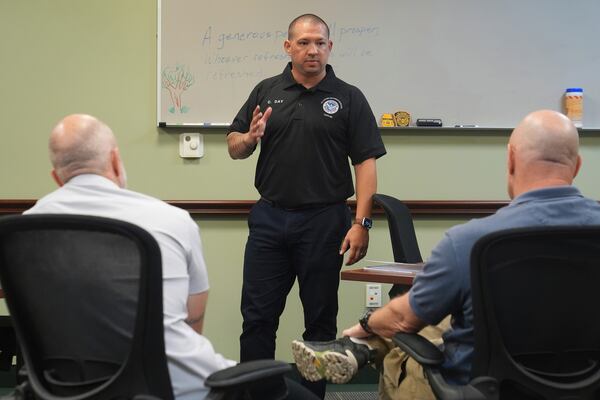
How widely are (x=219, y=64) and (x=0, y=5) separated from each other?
117cm

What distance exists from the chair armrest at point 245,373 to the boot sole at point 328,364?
0.29m

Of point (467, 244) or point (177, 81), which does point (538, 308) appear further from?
point (177, 81)

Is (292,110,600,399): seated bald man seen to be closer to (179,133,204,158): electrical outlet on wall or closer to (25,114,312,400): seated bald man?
(25,114,312,400): seated bald man

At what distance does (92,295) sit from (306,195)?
1.48m

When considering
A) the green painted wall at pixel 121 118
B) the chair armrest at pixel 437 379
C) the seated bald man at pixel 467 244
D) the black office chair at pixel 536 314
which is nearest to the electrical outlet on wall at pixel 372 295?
the green painted wall at pixel 121 118

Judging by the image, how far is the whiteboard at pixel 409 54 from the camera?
11.1ft

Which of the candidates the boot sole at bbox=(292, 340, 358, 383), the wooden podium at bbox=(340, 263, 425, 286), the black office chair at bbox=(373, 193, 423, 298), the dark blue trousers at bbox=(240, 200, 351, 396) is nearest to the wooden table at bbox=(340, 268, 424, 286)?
the wooden podium at bbox=(340, 263, 425, 286)

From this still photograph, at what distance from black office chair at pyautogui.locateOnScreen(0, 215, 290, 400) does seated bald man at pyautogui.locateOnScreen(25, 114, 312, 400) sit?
8 cm

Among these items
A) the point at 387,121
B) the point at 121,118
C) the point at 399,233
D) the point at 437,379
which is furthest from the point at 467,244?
the point at 121,118

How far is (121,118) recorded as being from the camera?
11.2ft

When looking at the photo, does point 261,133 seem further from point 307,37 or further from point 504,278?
point 504,278

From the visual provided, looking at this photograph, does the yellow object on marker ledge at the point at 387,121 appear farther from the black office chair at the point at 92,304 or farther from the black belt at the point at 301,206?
the black office chair at the point at 92,304

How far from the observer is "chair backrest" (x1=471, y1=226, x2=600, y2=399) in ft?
4.47

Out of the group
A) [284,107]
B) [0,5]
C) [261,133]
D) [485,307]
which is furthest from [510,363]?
[0,5]
